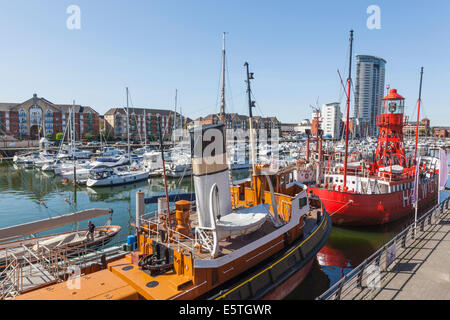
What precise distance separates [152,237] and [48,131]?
347 feet

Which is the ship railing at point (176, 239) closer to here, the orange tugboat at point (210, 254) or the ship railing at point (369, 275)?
the orange tugboat at point (210, 254)

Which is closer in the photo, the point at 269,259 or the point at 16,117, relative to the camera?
the point at 269,259

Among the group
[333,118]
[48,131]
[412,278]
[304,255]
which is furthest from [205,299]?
[333,118]

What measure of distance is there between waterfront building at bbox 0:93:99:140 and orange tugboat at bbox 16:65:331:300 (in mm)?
95444

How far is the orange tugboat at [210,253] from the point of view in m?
8.84

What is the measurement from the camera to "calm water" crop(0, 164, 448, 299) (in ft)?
55.0

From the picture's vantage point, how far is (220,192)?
38.1 feet

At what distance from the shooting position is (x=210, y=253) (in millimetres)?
9922

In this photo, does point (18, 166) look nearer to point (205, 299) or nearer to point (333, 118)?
point (205, 299)

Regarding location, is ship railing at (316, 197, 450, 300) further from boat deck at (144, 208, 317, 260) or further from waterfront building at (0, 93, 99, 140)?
waterfront building at (0, 93, 99, 140)

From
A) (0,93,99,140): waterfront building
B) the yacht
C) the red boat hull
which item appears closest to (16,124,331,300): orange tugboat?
the red boat hull

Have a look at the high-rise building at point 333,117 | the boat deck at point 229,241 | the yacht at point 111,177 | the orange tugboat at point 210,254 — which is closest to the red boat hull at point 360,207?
the orange tugboat at point 210,254

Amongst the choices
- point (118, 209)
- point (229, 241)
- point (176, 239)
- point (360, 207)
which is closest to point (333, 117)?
point (360, 207)
